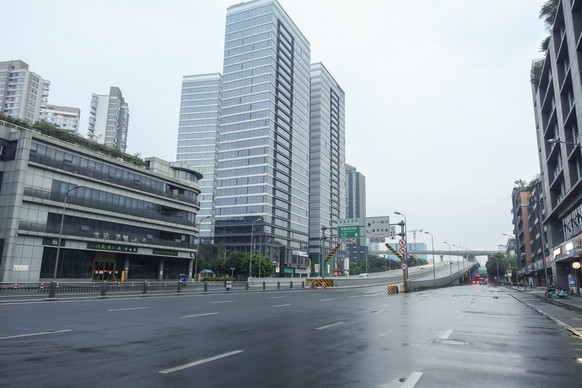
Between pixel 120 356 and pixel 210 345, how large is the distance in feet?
6.97

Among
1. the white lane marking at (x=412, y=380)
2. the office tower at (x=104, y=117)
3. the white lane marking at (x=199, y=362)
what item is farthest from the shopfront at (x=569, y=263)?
the office tower at (x=104, y=117)

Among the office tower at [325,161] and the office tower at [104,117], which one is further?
the office tower at [104,117]

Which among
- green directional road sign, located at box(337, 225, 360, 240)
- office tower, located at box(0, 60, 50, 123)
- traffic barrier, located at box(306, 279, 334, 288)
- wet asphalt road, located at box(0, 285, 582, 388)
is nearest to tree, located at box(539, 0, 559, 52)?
green directional road sign, located at box(337, 225, 360, 240)

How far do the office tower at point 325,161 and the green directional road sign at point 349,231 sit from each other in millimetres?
93939

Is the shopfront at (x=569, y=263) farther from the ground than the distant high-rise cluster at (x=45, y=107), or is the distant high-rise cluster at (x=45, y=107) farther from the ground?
the distant high-rise cluster at (x=45, y=107)

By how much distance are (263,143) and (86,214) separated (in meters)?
76.4

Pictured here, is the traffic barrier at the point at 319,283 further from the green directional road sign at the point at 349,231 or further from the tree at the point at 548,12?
the tree at the point at 548,12

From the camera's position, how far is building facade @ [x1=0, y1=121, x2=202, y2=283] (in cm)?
4509

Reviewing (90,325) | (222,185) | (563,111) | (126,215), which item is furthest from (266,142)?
(90,325)

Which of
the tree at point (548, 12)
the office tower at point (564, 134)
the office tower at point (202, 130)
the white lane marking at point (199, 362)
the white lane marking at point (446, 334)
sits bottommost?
the white lane marking at point (446, 334)

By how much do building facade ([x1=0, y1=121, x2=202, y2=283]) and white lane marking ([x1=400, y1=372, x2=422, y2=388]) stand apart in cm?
4356

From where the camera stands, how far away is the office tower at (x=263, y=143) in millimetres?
121438

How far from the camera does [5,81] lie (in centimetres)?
14250

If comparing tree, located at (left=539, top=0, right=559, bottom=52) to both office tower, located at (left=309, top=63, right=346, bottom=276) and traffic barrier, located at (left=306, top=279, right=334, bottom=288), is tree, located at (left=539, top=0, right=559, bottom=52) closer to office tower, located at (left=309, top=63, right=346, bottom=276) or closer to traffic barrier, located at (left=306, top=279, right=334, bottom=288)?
traffic barrier, located at (left=306, top=279, right=334, bottom=288)
